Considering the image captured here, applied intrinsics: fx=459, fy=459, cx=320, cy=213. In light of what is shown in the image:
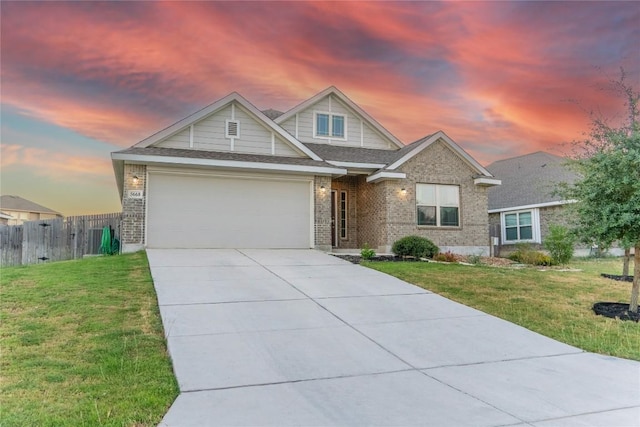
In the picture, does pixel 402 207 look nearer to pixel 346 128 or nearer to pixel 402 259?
pixel 402 259

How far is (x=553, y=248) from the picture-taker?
Result: 622 inches

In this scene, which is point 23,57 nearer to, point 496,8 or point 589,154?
point 496,8

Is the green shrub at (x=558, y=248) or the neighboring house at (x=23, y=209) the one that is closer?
the green shrub at (x=558, y=248)

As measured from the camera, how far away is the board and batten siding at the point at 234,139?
15.4m

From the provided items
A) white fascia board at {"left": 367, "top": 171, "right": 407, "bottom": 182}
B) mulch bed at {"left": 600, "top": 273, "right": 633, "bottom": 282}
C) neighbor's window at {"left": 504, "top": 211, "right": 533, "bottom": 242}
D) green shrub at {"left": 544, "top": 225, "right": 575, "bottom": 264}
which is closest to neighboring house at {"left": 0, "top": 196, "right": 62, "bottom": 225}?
white fascia board at {"left": 367, "top": 171, "right": 407, "bottom": 182}

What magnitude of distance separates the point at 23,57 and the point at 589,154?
14492mm

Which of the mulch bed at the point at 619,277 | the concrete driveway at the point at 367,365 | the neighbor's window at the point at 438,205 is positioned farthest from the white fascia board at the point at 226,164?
the mulch bed at the point at 619,277

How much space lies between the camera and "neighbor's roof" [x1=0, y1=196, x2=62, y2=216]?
4066 cm

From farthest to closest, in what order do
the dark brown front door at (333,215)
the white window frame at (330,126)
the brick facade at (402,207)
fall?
the white window frame at (330,126), the dark brown front door at (333,215), the brick facade at (402,207)

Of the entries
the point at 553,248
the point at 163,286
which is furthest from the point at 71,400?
the point at 553,248

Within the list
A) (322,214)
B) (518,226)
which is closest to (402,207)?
(322,214)

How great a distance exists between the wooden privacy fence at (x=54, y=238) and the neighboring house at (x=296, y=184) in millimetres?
1454

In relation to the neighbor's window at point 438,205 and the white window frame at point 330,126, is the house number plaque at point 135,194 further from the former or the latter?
the neighbor's window at point 438,205

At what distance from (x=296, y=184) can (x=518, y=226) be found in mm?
13405
